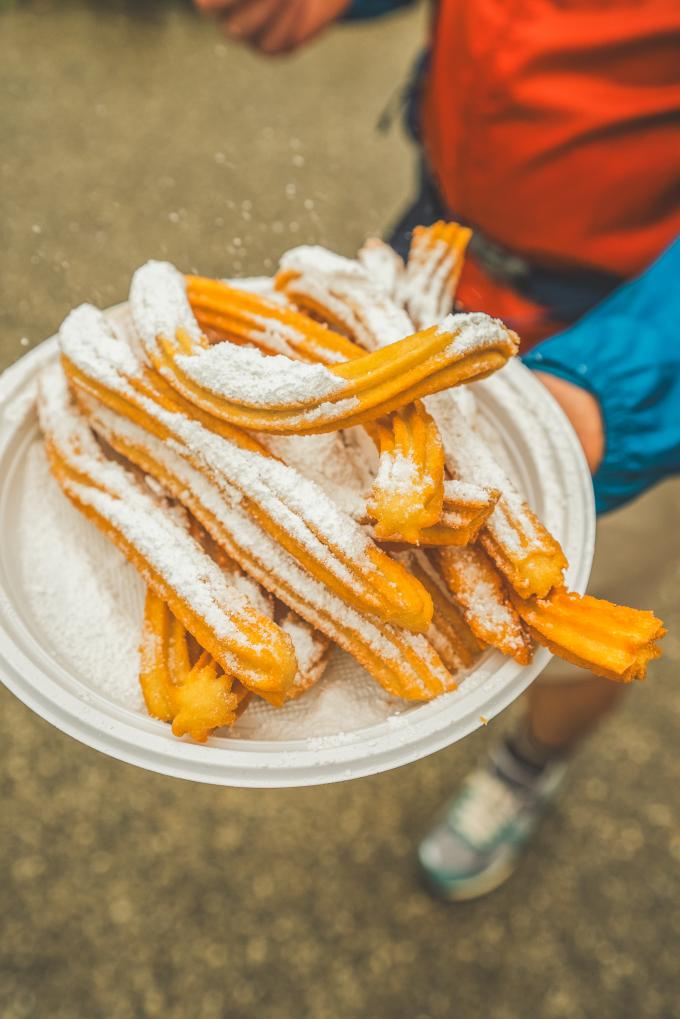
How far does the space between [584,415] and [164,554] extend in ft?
1.24

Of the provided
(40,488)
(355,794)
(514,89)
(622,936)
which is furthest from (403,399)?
(622,936)

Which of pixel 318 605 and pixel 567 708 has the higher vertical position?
pixel 318 605

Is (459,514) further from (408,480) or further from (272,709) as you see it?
(272,709)

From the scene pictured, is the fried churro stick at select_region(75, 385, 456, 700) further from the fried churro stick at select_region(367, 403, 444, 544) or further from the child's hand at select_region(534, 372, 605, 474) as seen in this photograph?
the child's hand at select_region(534, 372, 605, 474)

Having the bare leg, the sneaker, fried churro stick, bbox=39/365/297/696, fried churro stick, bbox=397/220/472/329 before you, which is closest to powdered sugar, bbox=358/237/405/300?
fried churro stick, bbox=397/220/472/329

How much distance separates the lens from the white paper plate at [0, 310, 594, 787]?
52cm

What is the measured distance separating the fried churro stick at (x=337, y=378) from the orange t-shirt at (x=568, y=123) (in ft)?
1.10

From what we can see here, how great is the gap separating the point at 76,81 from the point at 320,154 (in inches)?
13.5

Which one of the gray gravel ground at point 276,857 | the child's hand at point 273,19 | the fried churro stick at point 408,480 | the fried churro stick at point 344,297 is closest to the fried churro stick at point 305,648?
the fried churro stick at point 408,480

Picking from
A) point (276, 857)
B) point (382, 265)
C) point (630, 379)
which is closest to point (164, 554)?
point (382, 265)

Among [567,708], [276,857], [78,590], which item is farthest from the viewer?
[276,857]

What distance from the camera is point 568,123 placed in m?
0.76

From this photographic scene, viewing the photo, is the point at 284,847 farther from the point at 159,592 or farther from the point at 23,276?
the point at 23,276

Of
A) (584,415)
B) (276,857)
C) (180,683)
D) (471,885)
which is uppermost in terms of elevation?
(180,683)
